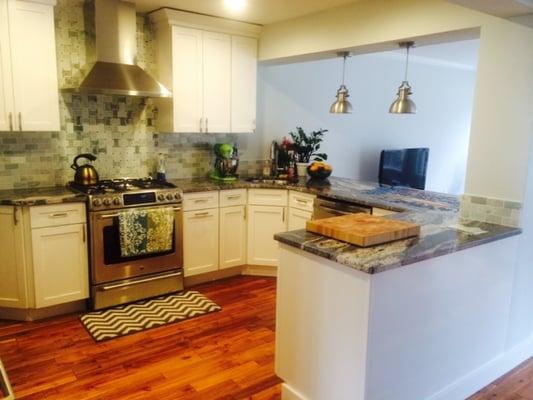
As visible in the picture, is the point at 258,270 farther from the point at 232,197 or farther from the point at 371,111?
the point at 371,111

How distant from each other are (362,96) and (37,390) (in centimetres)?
478

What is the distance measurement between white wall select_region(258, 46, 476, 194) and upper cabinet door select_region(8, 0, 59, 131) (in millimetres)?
2119

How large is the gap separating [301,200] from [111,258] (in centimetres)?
173

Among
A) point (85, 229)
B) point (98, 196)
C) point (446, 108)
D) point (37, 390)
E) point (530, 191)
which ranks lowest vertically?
point (37, 390)

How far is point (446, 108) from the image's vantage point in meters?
7.00

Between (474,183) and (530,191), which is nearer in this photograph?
(530,191)

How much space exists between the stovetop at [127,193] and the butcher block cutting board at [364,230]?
1.72 metres

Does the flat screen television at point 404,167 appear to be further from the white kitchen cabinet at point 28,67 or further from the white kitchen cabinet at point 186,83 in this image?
the white kitchen cabinet at point 28,67

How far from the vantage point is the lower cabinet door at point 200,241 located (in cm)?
396

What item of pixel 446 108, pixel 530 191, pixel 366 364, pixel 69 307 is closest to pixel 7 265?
pixel 69 307

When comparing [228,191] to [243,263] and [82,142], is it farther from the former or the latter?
[82,142]

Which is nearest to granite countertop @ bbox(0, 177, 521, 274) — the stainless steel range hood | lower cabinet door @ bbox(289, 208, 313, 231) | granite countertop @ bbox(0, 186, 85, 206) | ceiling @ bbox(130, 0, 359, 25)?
granite countertop @ bbox(0, 186, 85, 206)

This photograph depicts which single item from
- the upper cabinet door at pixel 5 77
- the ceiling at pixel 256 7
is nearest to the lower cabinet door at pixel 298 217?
the ceiling at pixel 256 7

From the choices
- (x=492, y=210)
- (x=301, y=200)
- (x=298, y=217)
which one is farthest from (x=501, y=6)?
(x=298, y=217)
